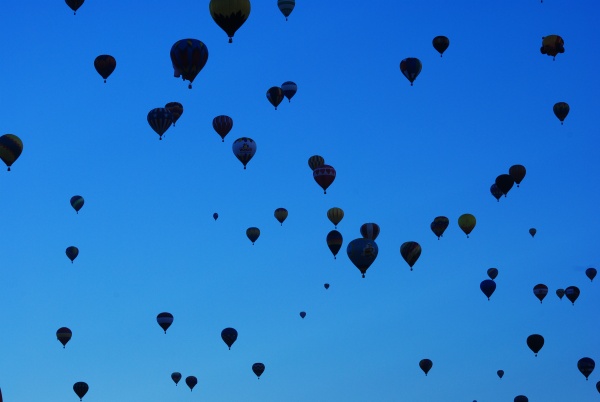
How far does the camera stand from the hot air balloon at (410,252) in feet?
174

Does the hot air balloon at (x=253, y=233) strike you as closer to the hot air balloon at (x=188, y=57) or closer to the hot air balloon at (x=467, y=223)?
the hot air balloon at (x=467, y=223)

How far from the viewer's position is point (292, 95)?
5719 cm

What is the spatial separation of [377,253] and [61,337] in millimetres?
20146

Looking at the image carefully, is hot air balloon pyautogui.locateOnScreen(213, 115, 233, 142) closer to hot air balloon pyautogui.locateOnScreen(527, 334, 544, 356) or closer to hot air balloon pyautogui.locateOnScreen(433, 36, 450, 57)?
hot air balloon pyautogui.locateOnScreen(433, 36, 450, 57)

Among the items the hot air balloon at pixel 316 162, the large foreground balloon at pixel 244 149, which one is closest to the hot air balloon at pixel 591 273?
the hot air balloon at pixel 316 162

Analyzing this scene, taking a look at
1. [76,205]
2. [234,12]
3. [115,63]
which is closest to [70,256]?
[76,205]

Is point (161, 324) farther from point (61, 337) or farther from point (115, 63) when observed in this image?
point (115, 63)

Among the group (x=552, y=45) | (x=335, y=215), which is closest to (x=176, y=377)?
(x=335, y=215)

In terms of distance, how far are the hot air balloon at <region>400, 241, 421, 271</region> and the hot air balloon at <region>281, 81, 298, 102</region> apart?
9193 millimetres

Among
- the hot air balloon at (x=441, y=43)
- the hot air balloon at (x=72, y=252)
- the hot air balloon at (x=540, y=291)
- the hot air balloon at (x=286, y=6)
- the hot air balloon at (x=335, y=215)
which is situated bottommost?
the hot air balloon at (x=72, y=252)

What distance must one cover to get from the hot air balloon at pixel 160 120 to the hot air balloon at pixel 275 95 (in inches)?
250

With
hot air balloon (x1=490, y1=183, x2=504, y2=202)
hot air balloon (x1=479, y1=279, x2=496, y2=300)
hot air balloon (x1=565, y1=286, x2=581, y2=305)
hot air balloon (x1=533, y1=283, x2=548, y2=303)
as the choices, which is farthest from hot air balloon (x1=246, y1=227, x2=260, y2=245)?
hot air balloon (x1=565, y1=286, x2=581, y2=305)

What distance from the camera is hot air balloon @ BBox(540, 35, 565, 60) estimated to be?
177ft

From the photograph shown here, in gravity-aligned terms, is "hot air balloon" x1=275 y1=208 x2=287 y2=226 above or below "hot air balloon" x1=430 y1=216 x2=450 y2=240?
above
